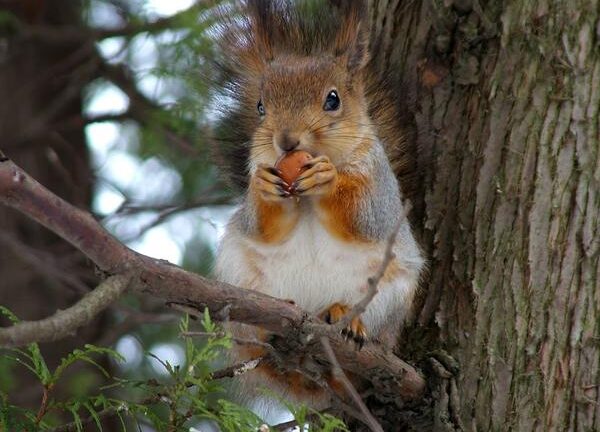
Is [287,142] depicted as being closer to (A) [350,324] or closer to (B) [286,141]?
(B) [286,141]

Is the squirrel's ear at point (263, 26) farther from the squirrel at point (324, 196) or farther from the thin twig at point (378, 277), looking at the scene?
the thin twig at point (378, 277)

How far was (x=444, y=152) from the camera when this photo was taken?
2.32 metres

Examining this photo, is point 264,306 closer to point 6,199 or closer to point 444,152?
point 6,199

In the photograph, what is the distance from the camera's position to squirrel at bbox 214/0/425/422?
2172 mm

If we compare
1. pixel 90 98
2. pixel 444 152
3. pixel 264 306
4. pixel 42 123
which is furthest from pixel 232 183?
pixel 90 98

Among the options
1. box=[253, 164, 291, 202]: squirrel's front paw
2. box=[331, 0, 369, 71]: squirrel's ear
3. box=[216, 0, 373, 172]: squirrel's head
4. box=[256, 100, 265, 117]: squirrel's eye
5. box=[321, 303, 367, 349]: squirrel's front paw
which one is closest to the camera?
box=[321, 303, 367, 349]: squirrel's front paw

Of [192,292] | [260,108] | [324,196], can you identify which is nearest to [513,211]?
[324,196]

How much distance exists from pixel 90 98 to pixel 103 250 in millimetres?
2508

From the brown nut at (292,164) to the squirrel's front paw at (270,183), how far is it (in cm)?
1

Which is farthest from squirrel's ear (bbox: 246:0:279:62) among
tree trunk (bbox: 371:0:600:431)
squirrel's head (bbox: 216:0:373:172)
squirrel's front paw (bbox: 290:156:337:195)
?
squirrel's front paw (bbox: 290:156:337:195)

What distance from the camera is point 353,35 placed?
253 centimetres

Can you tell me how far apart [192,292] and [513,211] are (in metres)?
0.86

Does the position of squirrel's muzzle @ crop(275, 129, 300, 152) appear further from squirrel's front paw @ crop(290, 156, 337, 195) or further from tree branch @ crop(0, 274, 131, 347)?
tree branch @ crop(0, 274, 131, 347)

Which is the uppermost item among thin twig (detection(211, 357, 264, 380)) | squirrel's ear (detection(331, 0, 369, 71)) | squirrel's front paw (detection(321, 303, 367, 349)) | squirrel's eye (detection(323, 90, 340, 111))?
squirrel's ear (detection(331, 0, 369, 71))
